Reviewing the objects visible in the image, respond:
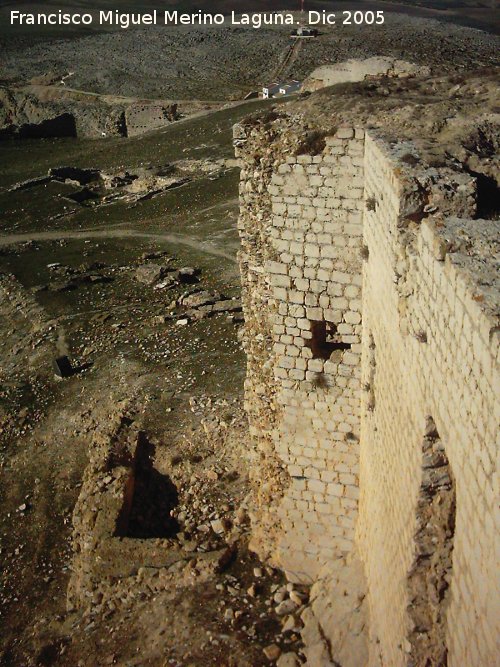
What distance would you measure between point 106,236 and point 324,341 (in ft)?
62.4

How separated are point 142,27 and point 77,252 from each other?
44.9 meters

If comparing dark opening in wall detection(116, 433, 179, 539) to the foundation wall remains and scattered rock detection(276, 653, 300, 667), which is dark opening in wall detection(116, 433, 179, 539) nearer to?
the foundation wall remains

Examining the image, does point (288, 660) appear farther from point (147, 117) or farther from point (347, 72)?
point (147, 117)

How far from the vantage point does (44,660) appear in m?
8.96

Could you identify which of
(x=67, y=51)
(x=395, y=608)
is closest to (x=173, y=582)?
(x=395, y=608)

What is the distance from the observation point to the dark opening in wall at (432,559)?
14.8 ft

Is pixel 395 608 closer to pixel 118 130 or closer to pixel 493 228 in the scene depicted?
pixel 493 228

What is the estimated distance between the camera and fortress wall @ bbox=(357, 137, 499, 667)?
3594 millimetres

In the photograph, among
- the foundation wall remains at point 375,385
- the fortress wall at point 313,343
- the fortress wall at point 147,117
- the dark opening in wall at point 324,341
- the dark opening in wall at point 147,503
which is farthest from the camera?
the fortress wall at point 147,117

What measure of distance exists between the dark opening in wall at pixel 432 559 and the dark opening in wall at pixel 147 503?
6.00 meters

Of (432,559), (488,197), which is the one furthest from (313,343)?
(432,559)

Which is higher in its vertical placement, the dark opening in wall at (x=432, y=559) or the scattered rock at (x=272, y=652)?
the dark opening in wall at (x=432, y=559)

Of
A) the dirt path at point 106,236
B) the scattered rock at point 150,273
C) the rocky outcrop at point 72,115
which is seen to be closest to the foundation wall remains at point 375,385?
the scattered rock at point 150,273

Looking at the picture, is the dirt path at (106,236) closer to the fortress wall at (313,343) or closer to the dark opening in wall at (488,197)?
the fortress wall at (313,343)
